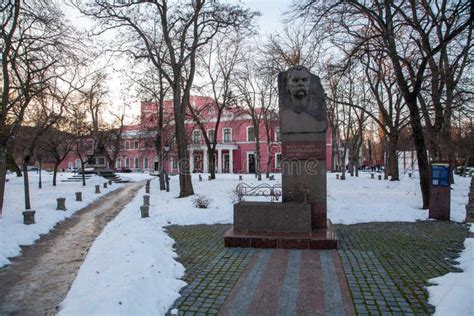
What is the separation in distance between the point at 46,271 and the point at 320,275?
16.4 feet

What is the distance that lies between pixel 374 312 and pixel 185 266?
3.31m

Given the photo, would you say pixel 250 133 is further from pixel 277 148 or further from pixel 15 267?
pixel 15 267

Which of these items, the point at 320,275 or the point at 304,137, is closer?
the point at 320,275

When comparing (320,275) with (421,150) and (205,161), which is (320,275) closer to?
(421,150)

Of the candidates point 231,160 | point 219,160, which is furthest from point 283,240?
point 219,160

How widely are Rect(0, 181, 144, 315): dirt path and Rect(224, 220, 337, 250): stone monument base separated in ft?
10.4

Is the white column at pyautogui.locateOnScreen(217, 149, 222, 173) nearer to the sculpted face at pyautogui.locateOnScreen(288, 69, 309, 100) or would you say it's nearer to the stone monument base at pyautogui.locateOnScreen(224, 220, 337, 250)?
the sculpted face at pyautogui.locateOnScreen(288, 69, 309, 100)

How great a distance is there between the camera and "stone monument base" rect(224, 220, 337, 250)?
766cm

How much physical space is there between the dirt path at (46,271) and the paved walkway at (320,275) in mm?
1988

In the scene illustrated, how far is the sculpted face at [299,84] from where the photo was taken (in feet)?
30.1

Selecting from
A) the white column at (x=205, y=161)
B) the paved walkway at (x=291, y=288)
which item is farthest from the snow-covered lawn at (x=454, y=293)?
the white column at (x=205, y=161)

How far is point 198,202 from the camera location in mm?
14664

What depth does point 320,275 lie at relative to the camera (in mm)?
5926

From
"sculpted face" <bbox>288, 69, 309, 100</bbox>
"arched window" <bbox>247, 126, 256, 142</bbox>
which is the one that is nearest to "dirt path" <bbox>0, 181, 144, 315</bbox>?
"sculpted face" <bbox>288, 69, 309, 100</bbox>
